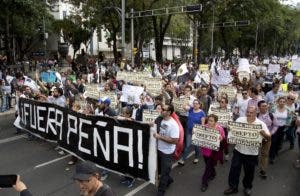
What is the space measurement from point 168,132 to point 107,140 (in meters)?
1.54

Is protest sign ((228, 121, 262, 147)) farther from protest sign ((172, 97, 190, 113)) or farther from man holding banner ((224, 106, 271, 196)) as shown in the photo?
protest sign ((172, 97, 190, 113))

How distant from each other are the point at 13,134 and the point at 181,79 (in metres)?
7.55

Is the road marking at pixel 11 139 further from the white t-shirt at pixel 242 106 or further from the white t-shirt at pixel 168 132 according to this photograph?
the white t-shirt at pixel 242 106

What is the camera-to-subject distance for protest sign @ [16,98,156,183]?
22.8ft

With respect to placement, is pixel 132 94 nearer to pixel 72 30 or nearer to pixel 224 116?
pixel 224 116

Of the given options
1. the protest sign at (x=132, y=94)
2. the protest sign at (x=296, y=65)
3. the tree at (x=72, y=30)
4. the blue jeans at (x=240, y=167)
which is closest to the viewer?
the blue jeans at (x=240, y=167)

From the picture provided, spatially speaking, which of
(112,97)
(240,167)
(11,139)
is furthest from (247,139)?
(11,139)

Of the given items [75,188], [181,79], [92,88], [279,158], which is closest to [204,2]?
[181,79]

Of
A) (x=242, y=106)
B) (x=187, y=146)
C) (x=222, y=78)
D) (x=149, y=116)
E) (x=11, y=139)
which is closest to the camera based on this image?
(x=149, y=116)

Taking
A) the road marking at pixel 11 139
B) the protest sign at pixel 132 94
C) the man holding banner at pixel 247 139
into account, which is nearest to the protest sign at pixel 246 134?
the man holding banner at pixel 247 139

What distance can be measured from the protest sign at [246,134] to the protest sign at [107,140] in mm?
1385

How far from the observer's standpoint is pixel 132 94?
11.4 meters

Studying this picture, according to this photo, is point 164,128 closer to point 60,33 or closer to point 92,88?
point 92,88

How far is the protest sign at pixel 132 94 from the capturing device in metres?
11.2
